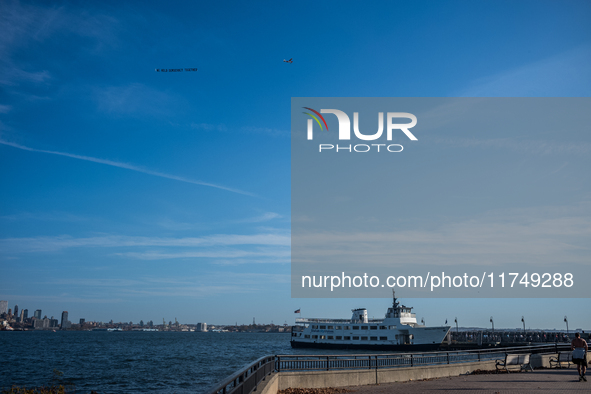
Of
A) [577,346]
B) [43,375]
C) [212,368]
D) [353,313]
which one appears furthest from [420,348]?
[577,346]

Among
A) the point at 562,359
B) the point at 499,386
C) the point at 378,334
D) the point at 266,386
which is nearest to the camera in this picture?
the point at 266,386

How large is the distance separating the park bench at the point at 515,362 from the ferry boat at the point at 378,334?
5250cm

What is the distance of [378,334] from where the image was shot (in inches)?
2948

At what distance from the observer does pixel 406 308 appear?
3110 inches

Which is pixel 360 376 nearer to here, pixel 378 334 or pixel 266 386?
pixel 266 386

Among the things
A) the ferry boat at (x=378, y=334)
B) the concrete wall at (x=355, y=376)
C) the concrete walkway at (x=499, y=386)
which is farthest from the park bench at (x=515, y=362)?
the ferry boat at (x=378, y=334)

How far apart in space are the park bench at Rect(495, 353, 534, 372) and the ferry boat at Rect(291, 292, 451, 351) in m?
52.5

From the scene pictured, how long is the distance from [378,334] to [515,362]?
5752 cm

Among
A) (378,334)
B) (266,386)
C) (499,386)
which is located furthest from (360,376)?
(378,334)

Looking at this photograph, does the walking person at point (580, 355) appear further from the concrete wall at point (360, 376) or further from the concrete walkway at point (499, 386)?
the concrete wall at point (360, 376)

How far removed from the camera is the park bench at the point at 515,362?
19.6 meters

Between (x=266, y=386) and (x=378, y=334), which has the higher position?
(x=266, y=386)

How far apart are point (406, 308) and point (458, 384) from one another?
66.7m

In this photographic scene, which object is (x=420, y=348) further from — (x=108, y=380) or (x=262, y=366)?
(x=262, y=366)
